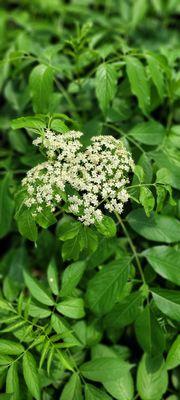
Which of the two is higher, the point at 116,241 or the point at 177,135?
the point at 177,135

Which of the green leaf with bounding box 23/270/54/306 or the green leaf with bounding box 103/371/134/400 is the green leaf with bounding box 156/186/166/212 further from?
the green leaf with bounding box 103/371/134/400

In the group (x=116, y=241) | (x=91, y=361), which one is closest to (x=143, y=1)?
(x=116, y=241)

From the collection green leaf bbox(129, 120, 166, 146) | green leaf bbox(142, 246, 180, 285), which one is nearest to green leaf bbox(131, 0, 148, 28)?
green leaf bbox(129, 120, 166, 146)

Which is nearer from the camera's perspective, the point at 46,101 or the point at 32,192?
the point at 32,192

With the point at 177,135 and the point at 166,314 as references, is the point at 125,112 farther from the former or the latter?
the point at 166,314

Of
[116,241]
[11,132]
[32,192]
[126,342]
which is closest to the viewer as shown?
[32,192]

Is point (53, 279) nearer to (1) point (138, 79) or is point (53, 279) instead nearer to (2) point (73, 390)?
(2) point (73, 390)

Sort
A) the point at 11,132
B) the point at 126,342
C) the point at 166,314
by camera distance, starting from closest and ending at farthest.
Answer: the point at 166,314, the point at 126,342, the point at 11,132

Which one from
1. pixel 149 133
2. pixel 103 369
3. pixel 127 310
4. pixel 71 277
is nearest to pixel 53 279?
pixel 71 277
